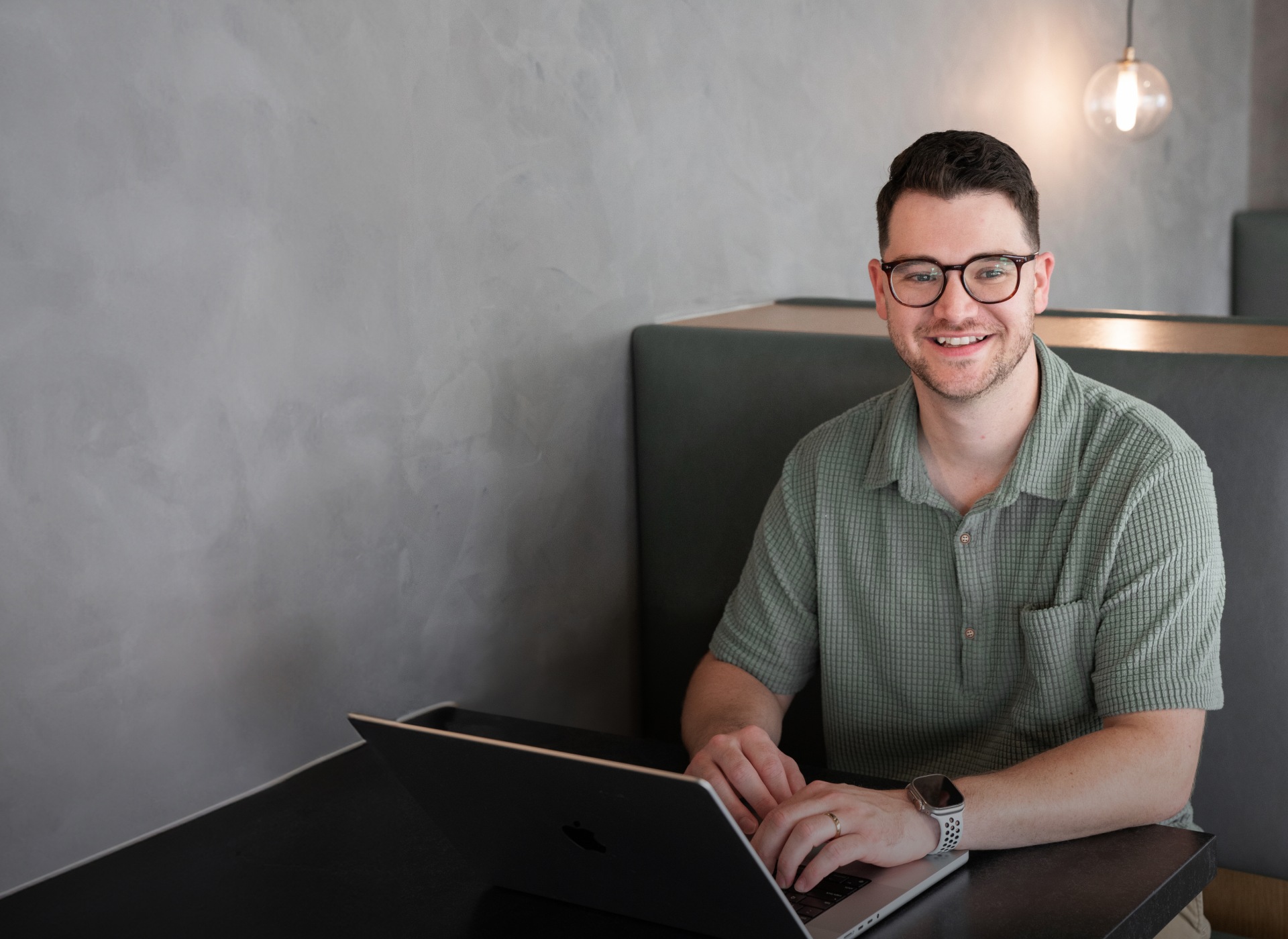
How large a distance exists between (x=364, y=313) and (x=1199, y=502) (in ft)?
2.94

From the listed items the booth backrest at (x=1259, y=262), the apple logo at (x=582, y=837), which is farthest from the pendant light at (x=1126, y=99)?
the apple logo at (x=582, y=837)

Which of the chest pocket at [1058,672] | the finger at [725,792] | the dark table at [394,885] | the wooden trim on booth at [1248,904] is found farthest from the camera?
the wooden trim on booth at [1248,904]

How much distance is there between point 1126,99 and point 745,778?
100 inches

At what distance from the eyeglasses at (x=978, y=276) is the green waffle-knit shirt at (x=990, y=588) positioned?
0.35ft

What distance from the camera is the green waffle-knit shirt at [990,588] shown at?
115 cm

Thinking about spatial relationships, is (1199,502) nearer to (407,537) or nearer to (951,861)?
(951,861)

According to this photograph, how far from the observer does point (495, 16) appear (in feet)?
5.05

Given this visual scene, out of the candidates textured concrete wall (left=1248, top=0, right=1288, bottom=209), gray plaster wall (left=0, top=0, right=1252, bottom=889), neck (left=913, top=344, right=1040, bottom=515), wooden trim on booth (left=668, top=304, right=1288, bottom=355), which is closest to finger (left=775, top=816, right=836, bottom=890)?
neck (left=913, top=344, right=1040, bottom=515)

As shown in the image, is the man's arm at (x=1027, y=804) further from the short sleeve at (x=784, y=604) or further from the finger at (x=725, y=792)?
the short sleeve at (x=784, y=604)

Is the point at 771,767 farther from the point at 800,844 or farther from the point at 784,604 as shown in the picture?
the point at 784,604

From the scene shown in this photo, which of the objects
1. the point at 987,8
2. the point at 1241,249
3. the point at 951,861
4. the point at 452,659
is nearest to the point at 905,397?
the point at 951,861

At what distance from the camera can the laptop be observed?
80cm

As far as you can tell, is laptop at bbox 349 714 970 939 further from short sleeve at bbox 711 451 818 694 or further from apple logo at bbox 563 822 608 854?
short sleeve at bbox 711 451 818 694

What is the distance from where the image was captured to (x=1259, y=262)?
13.0ft
